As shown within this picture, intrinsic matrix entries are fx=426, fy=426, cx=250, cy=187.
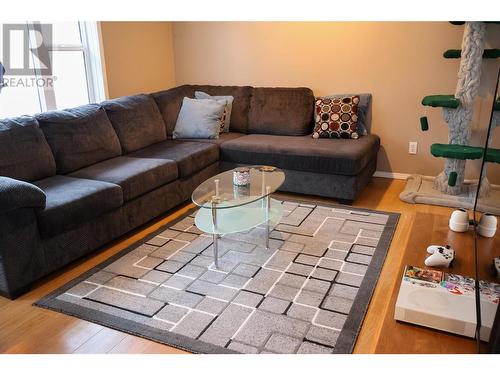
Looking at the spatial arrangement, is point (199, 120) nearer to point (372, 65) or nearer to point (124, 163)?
point (124, 163)

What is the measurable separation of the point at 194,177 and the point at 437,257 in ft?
7.75

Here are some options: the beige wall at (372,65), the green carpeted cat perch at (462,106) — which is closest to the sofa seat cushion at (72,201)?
the beige wall at (372,65)

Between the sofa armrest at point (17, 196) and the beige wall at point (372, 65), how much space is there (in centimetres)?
283

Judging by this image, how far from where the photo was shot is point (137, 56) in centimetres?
435

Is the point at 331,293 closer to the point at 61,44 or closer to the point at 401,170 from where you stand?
the point at 401,170

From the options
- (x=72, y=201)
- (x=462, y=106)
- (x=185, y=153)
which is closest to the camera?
(x=72, y=201)

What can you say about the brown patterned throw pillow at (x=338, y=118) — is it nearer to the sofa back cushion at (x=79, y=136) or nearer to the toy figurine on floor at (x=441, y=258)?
the sofa back cushion at (x=79, y=136)

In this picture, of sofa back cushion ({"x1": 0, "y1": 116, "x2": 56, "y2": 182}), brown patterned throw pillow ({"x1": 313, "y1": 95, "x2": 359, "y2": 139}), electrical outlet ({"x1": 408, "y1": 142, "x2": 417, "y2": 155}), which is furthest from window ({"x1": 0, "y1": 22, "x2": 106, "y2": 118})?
electrical outlet ({"x1": 408, "y1": 142, "x2": 417, "y2": 155})

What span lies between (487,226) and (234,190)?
4.95 feet

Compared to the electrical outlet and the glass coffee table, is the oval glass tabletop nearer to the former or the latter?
the glass coffee table

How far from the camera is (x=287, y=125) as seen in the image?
4086 millimetres

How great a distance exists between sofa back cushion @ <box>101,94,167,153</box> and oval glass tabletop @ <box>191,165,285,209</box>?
104 cm

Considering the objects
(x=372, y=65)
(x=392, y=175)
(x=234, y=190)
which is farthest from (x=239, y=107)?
(x=234, y=190)
